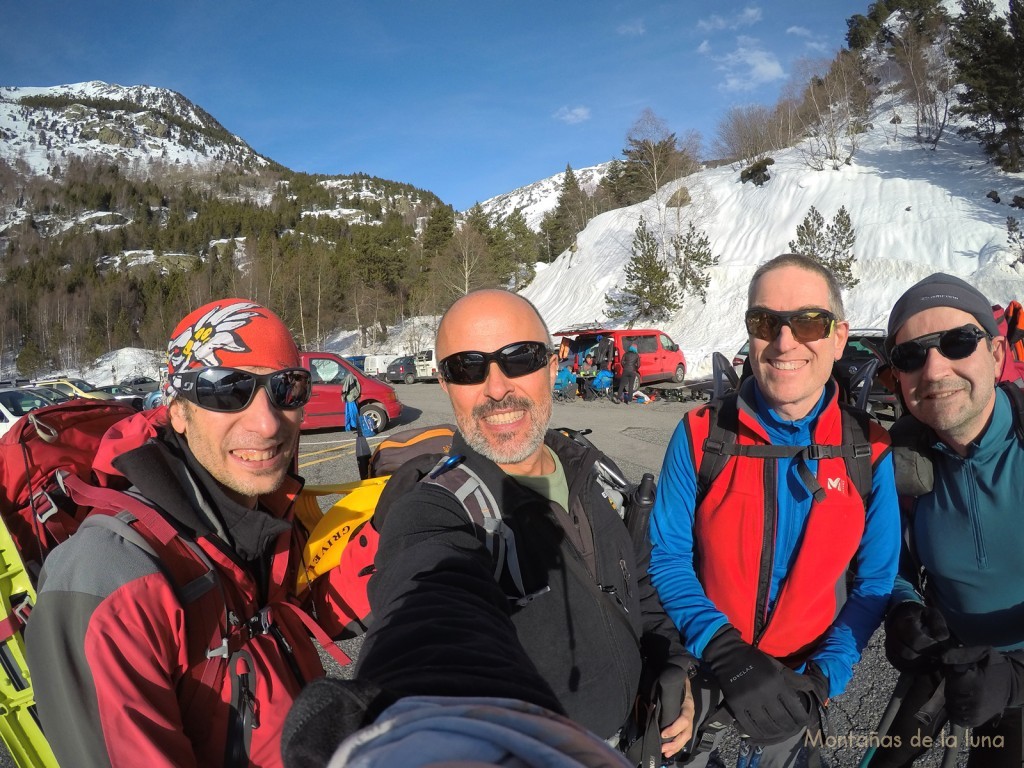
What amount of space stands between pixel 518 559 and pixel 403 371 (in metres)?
25.2

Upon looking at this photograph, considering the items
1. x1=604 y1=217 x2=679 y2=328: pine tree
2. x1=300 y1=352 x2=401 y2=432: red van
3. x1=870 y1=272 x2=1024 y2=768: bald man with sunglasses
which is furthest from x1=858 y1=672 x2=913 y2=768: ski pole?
x1=604 y1=217 x2=679 y2=328: pine tree

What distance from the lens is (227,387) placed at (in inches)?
59.4

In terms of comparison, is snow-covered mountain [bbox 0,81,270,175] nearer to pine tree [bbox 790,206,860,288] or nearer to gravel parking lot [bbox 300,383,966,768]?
pine tree [bbox 790,206,860,288]

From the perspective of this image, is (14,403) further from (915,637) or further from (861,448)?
(915,637)

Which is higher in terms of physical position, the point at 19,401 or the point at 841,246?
the point at 841,246

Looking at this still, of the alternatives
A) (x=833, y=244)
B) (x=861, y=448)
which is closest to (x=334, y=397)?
(x=861, y=448)

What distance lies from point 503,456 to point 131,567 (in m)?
0.87

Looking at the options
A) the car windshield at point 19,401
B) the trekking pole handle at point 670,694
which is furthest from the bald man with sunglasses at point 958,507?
the car windshield at point 19,401

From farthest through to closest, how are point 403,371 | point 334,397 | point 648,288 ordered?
1. point 648,288
2. point 403,371
3. point 334,397

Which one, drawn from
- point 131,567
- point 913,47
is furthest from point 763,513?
point 913,47

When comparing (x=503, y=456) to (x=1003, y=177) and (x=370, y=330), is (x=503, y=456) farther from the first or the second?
(x=370, y=330)

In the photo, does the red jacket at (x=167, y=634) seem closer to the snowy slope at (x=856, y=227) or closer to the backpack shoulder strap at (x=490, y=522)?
the backpack shoulder strap at (x=490, y=522)

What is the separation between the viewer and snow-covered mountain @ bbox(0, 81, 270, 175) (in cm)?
13100

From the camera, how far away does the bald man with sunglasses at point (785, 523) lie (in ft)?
5.23
